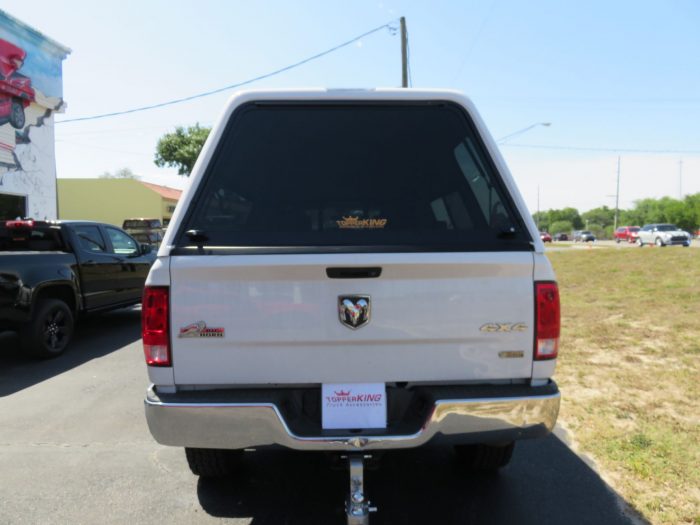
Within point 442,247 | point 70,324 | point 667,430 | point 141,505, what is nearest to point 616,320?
point 667,430

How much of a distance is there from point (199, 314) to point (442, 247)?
44.4 inches

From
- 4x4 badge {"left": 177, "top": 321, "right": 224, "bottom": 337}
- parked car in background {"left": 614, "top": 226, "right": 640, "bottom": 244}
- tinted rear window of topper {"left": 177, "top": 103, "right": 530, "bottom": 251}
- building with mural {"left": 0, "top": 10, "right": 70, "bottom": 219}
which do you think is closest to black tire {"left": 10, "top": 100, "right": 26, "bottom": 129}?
building with mural {"left": 0, "top": 10, "right": 70, "bottom": 219}

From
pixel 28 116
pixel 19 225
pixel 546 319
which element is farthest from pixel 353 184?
pixel 28 116

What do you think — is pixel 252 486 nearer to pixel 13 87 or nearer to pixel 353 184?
pixel 353 184

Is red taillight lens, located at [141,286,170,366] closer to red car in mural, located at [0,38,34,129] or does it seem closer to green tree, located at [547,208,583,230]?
red car in mural, located at [0,38,34,129]

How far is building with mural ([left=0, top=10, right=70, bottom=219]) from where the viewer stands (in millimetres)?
14445

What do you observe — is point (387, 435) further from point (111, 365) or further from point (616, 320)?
point (616, 320)

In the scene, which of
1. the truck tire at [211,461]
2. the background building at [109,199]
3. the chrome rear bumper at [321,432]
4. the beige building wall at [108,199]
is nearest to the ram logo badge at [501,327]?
the chrome rear bumper at [321,432]

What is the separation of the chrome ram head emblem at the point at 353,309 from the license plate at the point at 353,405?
302mm

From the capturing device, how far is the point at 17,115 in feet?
49.4

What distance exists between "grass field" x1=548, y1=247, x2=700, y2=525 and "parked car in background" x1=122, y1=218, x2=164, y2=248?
62.4ft

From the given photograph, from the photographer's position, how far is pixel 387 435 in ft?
7.11

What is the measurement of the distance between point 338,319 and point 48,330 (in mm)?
5475

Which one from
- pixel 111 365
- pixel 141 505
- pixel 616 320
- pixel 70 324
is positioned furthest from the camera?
pixel 616 320
